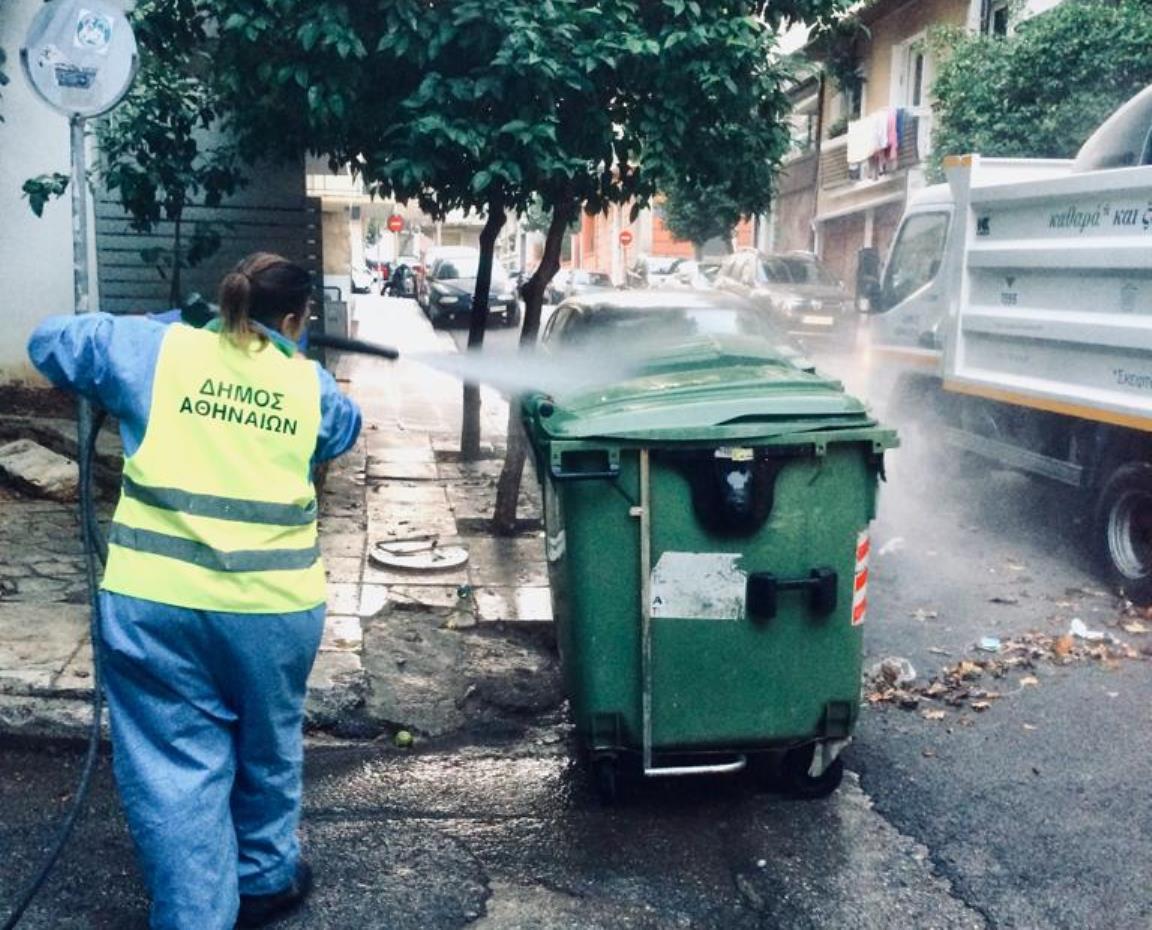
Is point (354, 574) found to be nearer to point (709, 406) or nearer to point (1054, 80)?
point (709, 406)

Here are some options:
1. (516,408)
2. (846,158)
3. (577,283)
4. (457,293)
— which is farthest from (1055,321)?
Answer: (577,283)

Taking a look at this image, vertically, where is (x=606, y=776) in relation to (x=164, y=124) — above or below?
below

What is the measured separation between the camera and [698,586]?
3766 millimetres

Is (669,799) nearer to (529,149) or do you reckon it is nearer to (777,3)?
(529,149)

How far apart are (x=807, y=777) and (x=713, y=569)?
815 millimetres

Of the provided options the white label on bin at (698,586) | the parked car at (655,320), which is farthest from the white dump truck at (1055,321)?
the white label on bin at (698,586)

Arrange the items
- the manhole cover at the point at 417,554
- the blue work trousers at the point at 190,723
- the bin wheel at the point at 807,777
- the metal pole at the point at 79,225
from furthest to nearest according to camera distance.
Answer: the manhole cover at the point at 417,554
the metal pole at the point at 79,225
the bin wheel at the point at 807,777
the blue work trousers at the point at 190,723

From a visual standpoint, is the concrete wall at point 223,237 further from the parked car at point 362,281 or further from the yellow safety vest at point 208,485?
the parked car at point 362,281

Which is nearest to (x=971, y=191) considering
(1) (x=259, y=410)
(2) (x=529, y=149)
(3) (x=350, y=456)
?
(2) (x=529, y=149)

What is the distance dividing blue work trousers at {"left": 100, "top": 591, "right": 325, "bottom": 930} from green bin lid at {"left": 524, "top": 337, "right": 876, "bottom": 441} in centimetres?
118

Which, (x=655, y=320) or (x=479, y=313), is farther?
(x=479, y=313)

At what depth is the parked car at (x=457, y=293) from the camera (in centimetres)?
2439

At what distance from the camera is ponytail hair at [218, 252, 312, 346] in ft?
9.69

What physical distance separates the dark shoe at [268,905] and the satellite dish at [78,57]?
109 inches
